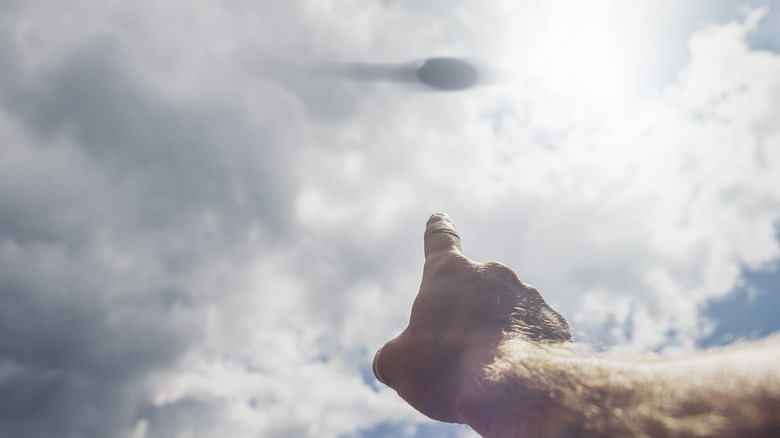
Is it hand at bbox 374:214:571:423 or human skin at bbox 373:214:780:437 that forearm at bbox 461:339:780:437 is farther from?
hand at bbox 374:214:571:423

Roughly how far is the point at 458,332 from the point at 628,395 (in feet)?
5.55

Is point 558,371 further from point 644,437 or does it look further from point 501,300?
point 501,300

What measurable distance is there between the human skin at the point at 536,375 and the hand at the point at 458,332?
0.01 metres

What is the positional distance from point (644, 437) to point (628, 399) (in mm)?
231

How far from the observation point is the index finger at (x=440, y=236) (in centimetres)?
496

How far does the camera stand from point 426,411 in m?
3.14

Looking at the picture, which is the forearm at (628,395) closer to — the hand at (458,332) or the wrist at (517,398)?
the wrist at (517,398)

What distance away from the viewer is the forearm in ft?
4.32

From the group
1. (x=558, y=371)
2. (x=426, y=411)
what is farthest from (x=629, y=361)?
(x=426, y=411)

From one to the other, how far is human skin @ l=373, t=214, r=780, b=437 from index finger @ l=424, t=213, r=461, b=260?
0.45m

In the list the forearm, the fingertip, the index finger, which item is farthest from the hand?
the index finger

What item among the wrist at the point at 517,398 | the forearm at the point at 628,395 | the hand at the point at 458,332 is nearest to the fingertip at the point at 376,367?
the hand at the point at 458,332

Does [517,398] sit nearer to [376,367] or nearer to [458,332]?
[458,332]

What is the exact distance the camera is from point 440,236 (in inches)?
205
